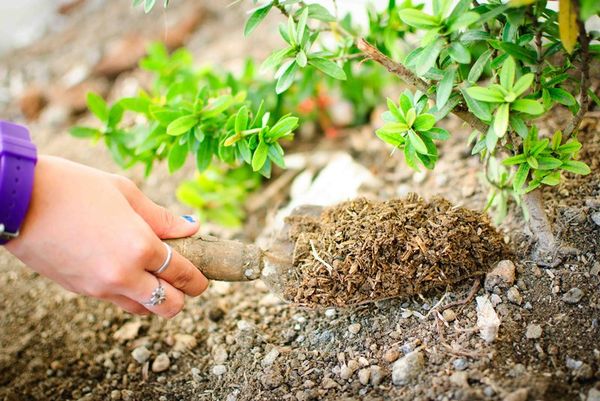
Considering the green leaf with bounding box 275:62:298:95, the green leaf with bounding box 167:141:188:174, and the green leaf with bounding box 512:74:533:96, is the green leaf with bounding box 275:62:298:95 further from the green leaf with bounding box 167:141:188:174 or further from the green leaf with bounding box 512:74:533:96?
the green leaf with bounding box 512:74:533:96

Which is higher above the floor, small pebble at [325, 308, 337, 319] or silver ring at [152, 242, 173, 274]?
silver ring at [152, 242, 173, 274]

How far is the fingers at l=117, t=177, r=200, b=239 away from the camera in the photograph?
146 cm

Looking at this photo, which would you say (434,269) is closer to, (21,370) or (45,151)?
(21,370)

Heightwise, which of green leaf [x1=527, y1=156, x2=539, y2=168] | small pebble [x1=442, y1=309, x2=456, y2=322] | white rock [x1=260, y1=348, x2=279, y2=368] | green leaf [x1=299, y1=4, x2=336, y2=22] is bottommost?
white rock [x1=260, y1=348, x2=279, y2=368]

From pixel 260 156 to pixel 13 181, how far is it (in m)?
0.64

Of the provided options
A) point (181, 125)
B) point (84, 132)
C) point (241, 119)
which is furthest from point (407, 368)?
point (84, 132)

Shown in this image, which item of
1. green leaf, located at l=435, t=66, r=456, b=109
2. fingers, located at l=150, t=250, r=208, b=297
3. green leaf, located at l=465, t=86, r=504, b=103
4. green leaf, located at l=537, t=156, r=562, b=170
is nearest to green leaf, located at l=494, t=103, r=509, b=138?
green leaf, located at l=465, t=86, r=504, b=103

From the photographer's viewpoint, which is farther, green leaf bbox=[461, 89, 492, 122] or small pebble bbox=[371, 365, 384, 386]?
small pebble bbox=[371, 365, 384, 386]

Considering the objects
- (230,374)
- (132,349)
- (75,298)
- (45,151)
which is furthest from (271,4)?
(45,151)

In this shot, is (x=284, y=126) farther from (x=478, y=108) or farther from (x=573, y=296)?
(x=573, y=296)

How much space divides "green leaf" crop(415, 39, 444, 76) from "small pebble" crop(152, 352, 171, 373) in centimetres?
120

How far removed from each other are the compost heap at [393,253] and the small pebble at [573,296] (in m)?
0.21

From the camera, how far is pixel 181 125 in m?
1.70

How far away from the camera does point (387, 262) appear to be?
5.07 feet
